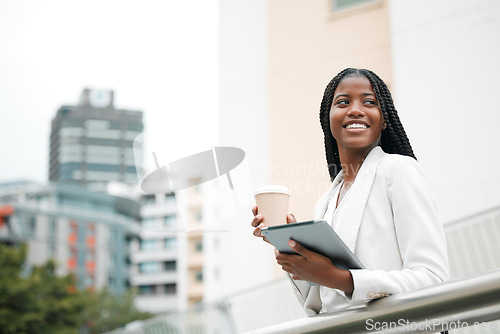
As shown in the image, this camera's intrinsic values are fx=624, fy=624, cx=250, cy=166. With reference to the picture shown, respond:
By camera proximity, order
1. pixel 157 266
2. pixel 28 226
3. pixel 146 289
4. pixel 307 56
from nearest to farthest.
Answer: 1. pixel 307 56
2. pixel 28 226
3. pixel 146 289
4. pixel 157 266

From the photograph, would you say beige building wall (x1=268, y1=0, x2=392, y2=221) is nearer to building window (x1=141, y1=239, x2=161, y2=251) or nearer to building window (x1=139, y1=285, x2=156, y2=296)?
building window (x1=139, y1=285, x2=156, y2=296)

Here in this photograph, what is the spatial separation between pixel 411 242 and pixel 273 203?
0.99 ft

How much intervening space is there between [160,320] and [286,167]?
1.93 meters

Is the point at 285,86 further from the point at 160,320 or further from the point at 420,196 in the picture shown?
the point at 420,196

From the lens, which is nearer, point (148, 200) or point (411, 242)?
point (411, 242)

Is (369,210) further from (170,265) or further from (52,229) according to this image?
(170,265)

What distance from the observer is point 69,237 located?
1949 inches

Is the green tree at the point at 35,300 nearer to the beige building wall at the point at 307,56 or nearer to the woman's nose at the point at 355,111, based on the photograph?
the beige building wall at the point at 307,56

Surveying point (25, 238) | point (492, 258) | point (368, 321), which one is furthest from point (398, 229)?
point (25, 238)

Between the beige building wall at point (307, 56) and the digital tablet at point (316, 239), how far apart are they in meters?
4.02

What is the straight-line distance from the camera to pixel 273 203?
130 cm

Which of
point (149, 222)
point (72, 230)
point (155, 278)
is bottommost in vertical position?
point (155, 278)

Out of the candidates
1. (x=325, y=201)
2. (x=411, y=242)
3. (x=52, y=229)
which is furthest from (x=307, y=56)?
(x=52, y=229)

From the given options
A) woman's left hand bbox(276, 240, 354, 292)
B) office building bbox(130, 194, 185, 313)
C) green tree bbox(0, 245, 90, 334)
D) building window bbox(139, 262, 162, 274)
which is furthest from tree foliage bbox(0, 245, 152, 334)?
building window bbox(139, 262, 162, 274)
